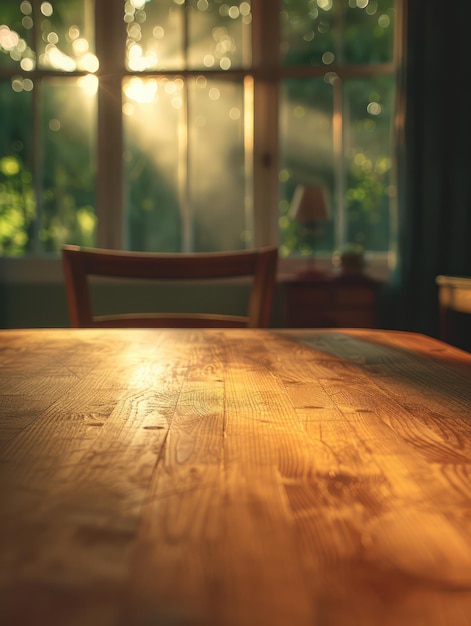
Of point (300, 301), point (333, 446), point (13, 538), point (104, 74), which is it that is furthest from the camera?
point (104, 74)

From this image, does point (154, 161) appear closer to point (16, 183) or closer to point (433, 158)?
point (16, 183)

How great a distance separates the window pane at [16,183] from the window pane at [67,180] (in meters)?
0.09

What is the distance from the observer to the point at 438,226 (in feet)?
11.1

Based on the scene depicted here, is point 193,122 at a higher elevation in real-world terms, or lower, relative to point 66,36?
lower

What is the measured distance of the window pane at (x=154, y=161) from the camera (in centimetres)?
385

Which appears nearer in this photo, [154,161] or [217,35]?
[217,35]

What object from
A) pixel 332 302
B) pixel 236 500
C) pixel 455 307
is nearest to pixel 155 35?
pixel 332 302

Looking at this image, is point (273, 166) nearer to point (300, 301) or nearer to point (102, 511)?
point (300, 301)

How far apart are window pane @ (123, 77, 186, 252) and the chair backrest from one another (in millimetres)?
2333

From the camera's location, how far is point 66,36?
384 centimetres

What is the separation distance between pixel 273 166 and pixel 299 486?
3.53 meters

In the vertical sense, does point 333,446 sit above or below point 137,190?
below

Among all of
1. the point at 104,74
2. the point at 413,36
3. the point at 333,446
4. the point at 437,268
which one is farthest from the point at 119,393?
the point at 104,74

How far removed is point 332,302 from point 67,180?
1860 millimetres
